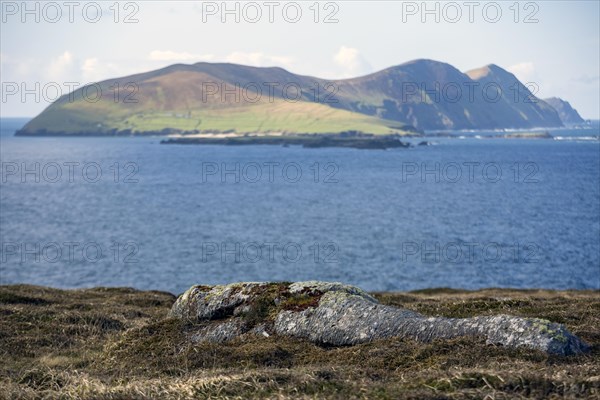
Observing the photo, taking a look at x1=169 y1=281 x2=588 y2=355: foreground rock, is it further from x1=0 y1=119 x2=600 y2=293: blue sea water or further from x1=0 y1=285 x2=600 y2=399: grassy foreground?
x1=0 y1=119 x2=600 y2=293: blue sea water

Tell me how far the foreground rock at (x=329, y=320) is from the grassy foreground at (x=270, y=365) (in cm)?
43

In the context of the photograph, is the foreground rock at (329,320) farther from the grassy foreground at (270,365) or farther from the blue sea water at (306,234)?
the blue sea water at (306,234)

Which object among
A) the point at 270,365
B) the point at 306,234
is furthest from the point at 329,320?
the point at 306,234

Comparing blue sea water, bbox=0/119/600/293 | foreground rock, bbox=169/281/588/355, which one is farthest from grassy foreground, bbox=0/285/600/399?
blue sea water, bbox=0/119/600/293

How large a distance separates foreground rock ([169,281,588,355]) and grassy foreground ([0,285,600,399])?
0.43 meters

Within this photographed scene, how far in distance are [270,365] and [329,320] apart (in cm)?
236

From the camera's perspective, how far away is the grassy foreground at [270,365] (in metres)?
10.8

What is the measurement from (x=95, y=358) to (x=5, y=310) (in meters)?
7.40

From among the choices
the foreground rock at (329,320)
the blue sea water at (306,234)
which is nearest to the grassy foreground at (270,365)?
the foreground rock at (329,320)

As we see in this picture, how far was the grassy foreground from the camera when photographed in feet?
35.5

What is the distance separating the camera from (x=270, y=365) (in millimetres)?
14258

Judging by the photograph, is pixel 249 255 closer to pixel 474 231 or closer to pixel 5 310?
pixel 474 231

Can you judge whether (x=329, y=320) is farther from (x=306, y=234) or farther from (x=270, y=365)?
(x=306, y=234)

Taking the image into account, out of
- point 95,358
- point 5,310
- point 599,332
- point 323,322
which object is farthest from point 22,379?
point 599,332
